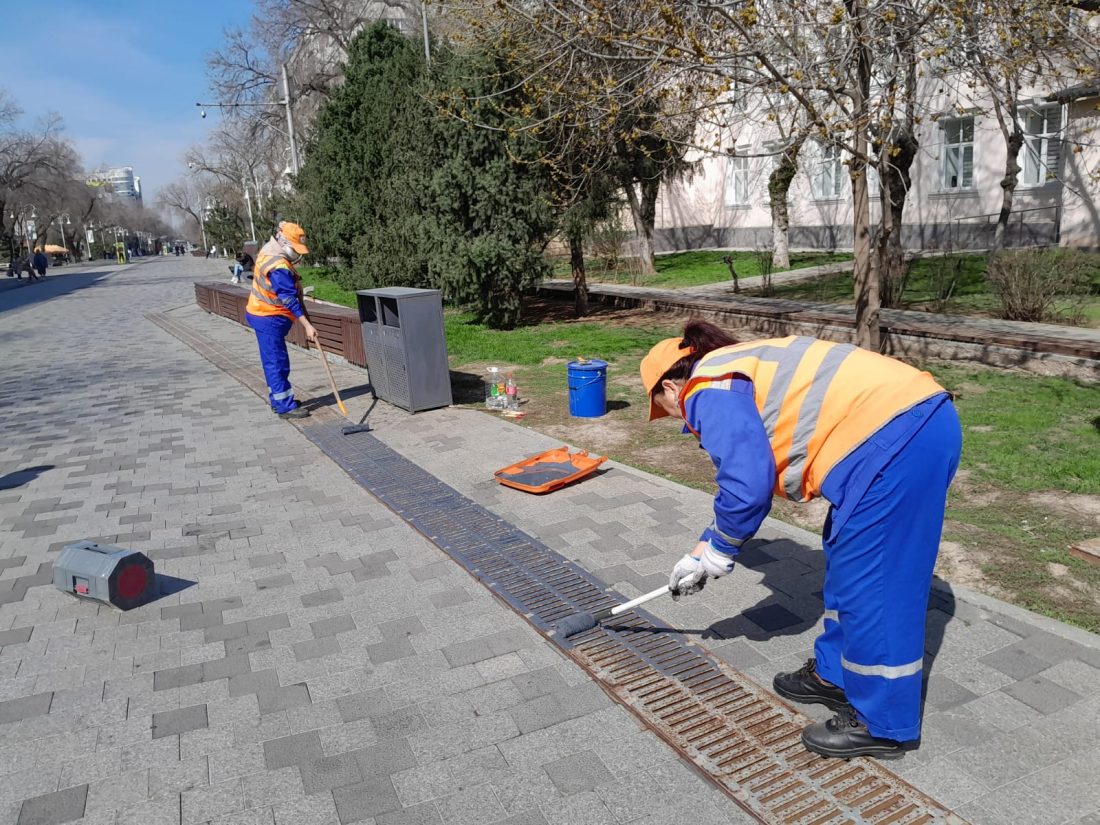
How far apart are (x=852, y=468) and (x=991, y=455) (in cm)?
428

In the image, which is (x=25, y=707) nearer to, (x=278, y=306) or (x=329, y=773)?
(x=329, y=773)

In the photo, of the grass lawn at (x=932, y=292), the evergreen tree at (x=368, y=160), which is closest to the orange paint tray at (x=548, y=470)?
the grass lawn at (x=932, y=292)

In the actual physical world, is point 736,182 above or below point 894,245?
above

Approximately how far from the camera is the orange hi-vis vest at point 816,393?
267 cm

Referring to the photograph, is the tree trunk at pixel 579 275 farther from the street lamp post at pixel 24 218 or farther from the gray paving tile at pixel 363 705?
the street lamp post at pixel 24 218

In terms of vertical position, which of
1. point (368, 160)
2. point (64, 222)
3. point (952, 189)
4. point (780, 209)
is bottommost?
point (780, 209)

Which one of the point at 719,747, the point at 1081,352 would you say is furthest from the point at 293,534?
the point at 1081,352

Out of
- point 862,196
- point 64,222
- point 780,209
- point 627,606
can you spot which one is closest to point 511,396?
point 862,196

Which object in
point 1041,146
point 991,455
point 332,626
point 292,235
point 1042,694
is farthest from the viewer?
point 1041,146

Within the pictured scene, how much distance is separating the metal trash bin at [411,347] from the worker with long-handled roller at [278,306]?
0.76 metres

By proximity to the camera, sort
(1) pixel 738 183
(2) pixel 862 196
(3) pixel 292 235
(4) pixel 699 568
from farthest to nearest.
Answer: (1) pixel 738 183
(3) pixel 292 235
(2) pixel 862 196
(4) pixel 699 568

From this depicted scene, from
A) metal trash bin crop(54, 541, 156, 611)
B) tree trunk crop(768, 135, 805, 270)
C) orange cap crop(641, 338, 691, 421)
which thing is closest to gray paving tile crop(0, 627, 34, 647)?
metal trash bin crop(54, 541, 156, 611)

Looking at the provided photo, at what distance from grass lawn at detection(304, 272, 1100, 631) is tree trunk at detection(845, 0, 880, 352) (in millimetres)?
1090

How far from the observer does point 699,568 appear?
300cm
